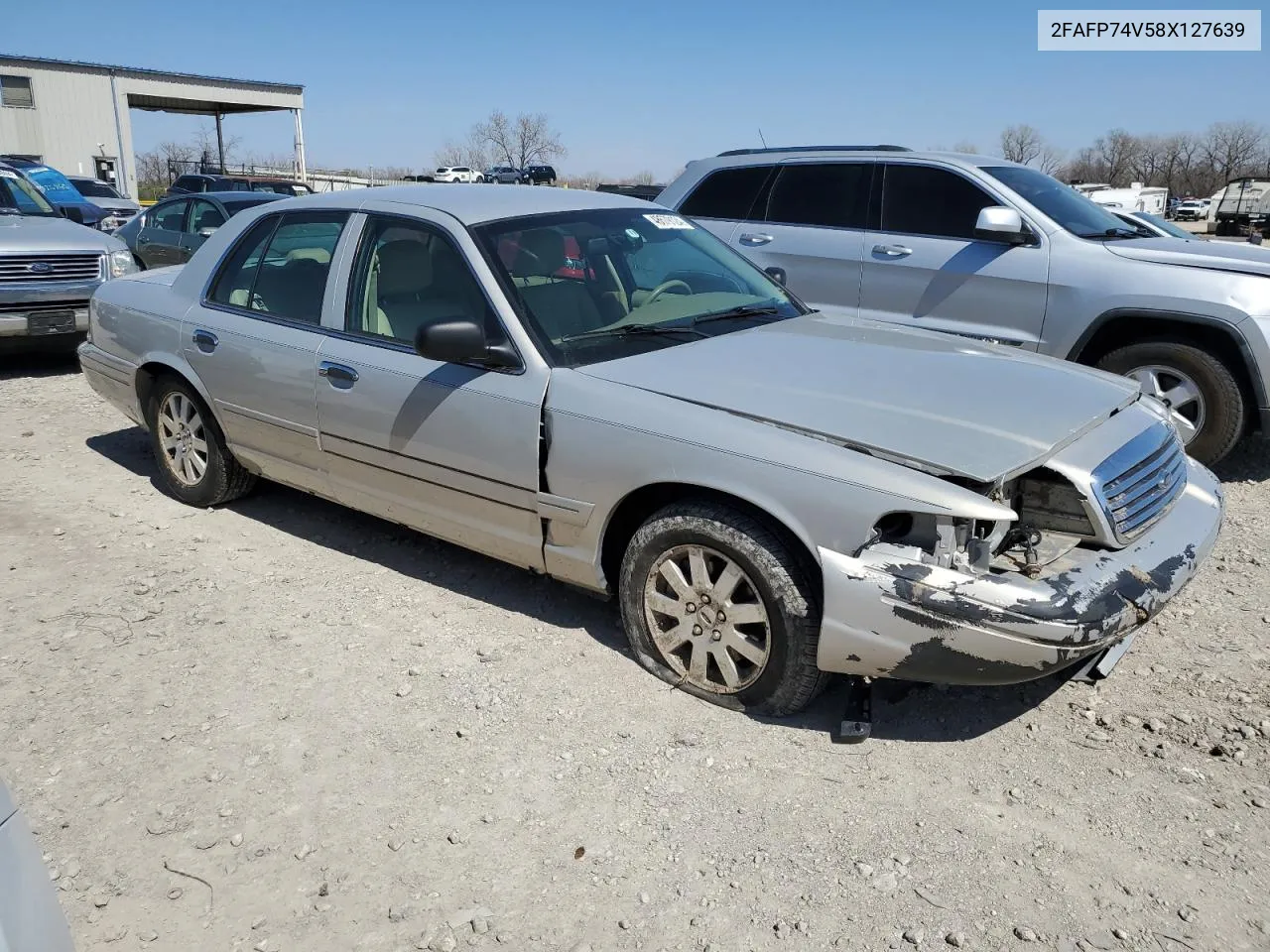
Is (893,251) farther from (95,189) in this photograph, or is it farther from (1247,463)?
(95,189)

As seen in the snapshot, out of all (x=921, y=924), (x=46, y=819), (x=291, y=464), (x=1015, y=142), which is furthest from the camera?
(x=1015, y=142)

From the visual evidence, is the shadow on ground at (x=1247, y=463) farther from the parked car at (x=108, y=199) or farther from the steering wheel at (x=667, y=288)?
the parked car at (x=108, y=199)

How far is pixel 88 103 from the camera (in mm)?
40031

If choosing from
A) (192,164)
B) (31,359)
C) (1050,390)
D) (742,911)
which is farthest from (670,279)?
(192,164)

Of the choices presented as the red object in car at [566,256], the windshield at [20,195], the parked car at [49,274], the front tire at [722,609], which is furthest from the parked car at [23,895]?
the windshield at [20,195]

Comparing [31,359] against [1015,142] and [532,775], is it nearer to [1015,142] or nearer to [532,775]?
[532,775]

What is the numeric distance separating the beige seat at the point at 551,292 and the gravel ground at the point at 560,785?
1213 millimetres

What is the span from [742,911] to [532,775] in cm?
85

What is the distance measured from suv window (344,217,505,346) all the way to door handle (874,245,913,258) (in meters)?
3.66

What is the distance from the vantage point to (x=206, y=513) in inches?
217

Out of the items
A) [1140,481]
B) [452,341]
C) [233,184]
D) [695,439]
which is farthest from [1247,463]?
[233,184]

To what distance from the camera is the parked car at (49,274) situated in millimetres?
8477

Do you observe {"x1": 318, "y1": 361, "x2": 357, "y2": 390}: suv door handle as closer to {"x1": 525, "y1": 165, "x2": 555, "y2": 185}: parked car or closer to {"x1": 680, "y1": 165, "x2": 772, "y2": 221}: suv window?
{"x1": 680, "y1": 165, "x2": 772, "y2": 221}: suv window

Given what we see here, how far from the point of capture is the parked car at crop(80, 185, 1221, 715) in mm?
2992
